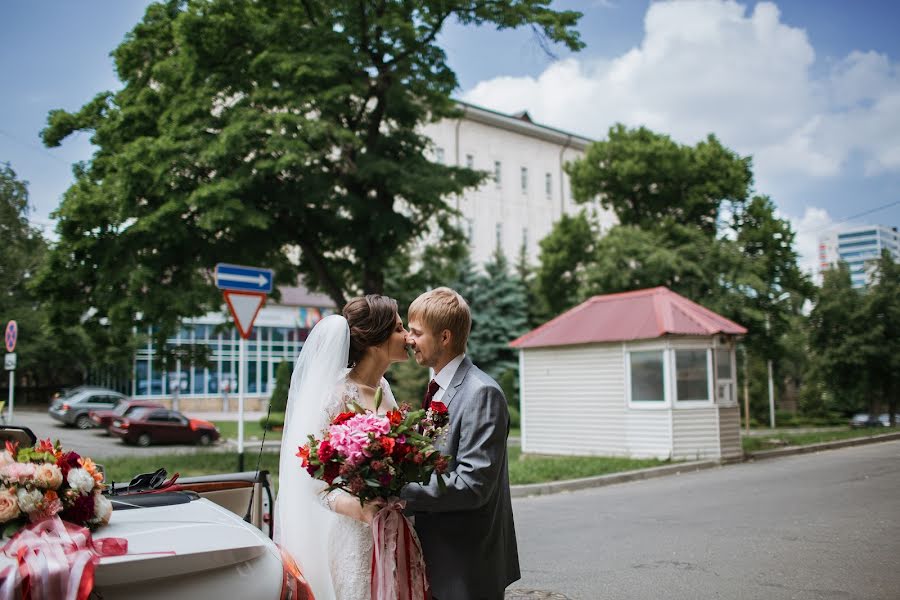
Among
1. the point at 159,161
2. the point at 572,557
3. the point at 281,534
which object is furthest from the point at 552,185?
the point at 281,534

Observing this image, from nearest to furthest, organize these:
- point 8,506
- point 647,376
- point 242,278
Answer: point 8,506 → point 242,278 → point 647,376

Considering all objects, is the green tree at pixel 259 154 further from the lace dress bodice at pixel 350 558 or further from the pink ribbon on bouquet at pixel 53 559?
the pink ribbon on bouquet at pixel 53 559

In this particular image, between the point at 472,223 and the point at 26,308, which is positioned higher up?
the point at 472,223

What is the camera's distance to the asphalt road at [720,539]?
20.8 feet

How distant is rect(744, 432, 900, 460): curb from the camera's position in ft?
63.8

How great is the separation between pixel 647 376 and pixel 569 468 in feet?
13.8

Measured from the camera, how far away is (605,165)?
37.3 metres

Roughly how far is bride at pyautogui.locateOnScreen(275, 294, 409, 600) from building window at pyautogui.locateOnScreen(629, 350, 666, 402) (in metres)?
15.3

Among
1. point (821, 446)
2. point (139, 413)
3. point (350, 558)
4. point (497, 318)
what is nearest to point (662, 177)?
point (497, 318)

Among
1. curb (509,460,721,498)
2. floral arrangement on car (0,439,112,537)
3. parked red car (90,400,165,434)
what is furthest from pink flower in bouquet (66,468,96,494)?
parked red car (90,400,165,434)

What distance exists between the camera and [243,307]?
12438mm

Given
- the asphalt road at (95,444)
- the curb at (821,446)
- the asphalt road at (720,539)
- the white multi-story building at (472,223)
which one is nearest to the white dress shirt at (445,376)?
the asphalt road at (720,539)

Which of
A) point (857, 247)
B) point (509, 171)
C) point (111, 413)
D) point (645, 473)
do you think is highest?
point (509, 171)

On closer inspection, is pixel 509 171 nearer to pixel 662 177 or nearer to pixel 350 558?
pixel 662 177
